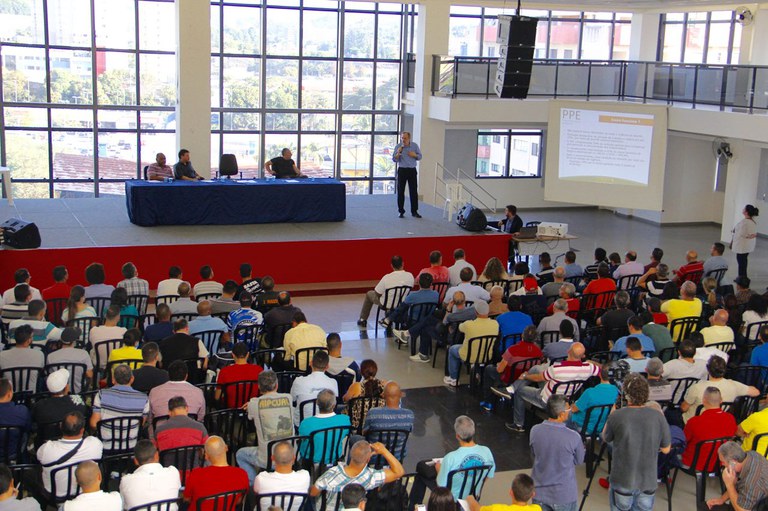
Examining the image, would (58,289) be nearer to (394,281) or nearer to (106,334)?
(106,334)

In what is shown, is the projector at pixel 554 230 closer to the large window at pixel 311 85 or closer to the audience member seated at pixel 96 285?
the large window at pixel 311 85

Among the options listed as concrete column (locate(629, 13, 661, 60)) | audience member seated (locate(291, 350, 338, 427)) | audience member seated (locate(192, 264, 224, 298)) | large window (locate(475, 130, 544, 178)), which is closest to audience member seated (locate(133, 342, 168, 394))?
audience member seated (locate(291, 350, 338, 427))

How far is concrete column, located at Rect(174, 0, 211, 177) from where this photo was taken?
15.8m

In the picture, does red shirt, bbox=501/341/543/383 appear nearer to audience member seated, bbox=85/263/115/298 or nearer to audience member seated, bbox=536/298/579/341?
audience member seated, bbox=536/298/579/341

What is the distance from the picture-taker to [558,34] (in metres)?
21.5

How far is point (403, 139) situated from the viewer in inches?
563

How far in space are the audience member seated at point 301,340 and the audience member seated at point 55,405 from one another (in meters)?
2.15

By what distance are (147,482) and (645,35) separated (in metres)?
18.4

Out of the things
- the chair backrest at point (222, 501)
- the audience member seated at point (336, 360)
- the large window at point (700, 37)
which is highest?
the large window at point (700, 37)

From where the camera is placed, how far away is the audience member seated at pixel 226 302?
29.3ft

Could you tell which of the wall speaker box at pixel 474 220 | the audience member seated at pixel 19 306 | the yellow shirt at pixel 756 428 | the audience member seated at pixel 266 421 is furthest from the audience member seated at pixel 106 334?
the wall speaker box at pixel 474 220

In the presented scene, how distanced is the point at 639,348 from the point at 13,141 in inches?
557

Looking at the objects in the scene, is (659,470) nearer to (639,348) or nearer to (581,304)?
(639,348)

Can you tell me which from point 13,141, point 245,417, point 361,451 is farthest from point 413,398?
point 13,141
